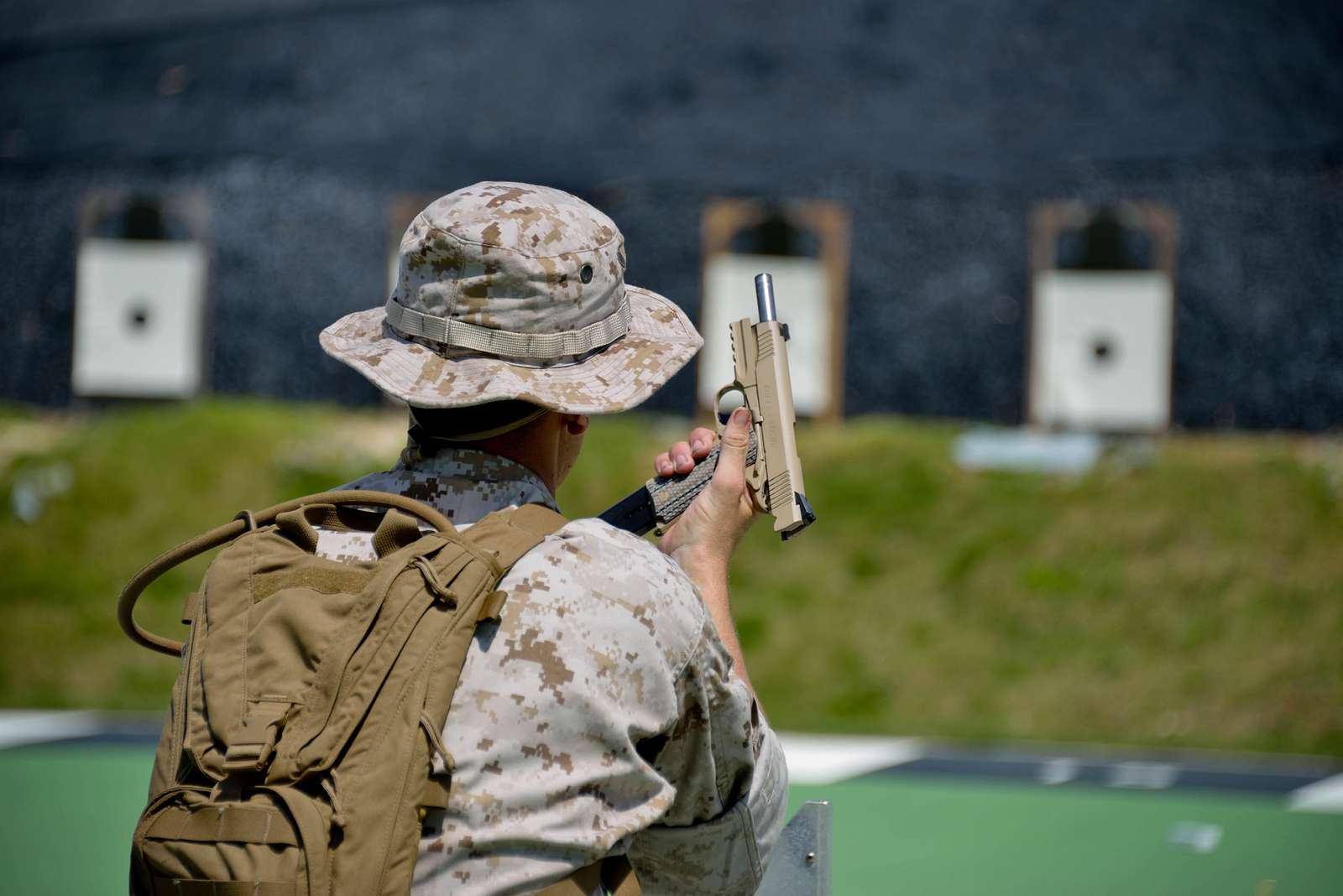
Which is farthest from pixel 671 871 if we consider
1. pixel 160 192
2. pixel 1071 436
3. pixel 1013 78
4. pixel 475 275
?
pixel 160 192

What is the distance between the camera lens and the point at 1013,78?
31.0ft

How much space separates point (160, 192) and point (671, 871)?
9.90 metres

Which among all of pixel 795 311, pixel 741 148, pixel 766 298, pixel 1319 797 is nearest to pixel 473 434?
pixel 766 298

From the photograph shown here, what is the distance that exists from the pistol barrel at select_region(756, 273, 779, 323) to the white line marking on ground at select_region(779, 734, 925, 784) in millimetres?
3455

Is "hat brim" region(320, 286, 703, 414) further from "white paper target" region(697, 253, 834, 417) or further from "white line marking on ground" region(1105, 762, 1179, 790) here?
"white paper target" region(697, 253, 834, 417)

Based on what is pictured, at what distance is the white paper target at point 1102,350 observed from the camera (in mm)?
9156

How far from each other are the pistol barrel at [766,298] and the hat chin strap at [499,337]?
0.48 meters

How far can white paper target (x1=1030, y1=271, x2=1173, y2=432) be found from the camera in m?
9.16

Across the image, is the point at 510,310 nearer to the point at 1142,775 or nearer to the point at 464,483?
the point at 464,483

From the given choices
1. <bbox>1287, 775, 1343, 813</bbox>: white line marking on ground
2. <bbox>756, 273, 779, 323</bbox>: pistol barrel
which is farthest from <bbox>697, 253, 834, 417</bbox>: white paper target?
<bbox>756, 273, 779, 323</bbox>: pistol barrel

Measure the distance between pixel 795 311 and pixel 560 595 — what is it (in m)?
8.39

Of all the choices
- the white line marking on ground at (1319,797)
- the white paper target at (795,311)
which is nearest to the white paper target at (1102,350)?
the white paper target at (795,311)

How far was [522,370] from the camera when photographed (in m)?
1.44

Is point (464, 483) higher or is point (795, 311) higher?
point (795, 311)
